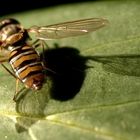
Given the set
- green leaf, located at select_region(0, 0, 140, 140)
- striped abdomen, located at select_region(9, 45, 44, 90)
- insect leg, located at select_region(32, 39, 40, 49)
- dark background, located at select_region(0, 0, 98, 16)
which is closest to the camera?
green leaf, located at select_region(0, 0, 140, 140)

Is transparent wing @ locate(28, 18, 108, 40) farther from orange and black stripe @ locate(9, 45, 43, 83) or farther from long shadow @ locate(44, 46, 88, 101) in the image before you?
orange and black stripe @ locate(9, 45, 43, 83)

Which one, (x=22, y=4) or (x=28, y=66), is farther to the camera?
(x=22, y=4)

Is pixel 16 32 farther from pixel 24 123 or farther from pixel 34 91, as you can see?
pixel 24 123

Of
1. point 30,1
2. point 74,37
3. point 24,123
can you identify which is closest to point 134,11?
point 74,37

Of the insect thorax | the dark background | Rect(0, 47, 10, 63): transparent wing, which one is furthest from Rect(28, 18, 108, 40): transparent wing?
the dark background

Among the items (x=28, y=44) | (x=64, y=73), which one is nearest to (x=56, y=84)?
(x=64, y=73)

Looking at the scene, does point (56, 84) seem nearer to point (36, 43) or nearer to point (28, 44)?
point (28, 44)

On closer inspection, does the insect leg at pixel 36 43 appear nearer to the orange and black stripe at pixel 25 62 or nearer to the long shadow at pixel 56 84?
the long shadow at pixel 56 84

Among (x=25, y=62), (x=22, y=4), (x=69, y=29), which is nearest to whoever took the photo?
(x=25, y=62)
